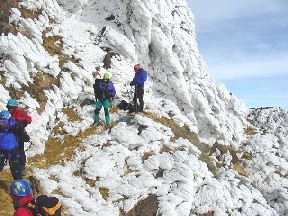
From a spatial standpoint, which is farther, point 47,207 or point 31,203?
point 31,203

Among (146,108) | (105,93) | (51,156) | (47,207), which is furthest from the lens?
(146,108)

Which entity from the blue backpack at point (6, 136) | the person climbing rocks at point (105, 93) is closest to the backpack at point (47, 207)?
the blue backpack at point (6, 136)

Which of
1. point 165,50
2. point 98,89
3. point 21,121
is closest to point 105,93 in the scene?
point 98,89

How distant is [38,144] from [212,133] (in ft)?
62.5

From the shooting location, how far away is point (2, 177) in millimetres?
16672

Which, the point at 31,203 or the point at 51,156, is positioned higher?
the point at 51,156

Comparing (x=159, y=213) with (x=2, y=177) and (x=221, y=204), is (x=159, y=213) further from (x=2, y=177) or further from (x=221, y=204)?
(x=2, y=177)

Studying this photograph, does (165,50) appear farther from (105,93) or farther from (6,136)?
(6,136)

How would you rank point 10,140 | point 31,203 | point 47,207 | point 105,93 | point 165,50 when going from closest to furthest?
point 47,207 < point 31,203 < point 10,140 < point 105,93 < point 165,50

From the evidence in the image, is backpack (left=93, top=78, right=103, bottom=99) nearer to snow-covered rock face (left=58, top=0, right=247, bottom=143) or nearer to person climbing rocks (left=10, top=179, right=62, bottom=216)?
snow-covered rock face (left=58, top=0, right=247, bottom=143)

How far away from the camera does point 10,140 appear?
14.7 m

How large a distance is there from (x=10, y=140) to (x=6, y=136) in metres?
0.24

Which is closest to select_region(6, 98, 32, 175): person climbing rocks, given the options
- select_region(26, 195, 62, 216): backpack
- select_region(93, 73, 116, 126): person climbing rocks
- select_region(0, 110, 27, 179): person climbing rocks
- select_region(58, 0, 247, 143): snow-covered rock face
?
select_region(0, 110, 27, 179): person climbing rocks

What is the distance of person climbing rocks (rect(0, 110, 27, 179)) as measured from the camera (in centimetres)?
1456
